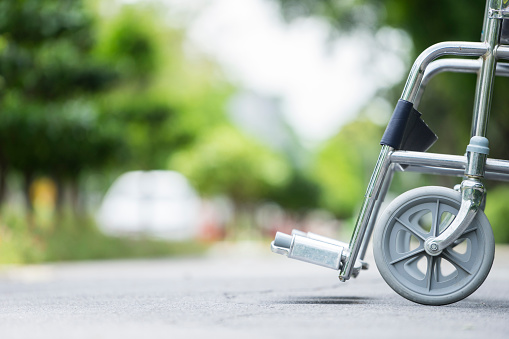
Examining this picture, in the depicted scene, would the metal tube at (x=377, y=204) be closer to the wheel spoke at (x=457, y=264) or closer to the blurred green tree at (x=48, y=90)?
the wheel spoke at (x=457, y=264)

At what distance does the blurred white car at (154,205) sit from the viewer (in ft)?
102

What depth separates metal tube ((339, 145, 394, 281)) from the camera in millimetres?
5527

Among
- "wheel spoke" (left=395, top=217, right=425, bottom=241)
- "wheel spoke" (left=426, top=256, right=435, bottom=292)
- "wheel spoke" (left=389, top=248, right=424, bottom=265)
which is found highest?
"wheel spoke" (left=395, top=217, right=425, bottom=241)

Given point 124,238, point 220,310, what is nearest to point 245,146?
point 124,238

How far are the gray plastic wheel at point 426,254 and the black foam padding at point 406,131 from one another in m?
0.33

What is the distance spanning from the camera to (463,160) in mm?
5434

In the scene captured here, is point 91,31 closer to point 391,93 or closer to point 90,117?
point 90,117

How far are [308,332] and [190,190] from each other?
28.6 metres

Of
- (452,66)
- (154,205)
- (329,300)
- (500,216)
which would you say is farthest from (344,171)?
(452,66)

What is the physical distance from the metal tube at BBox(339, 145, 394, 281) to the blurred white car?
25.3m

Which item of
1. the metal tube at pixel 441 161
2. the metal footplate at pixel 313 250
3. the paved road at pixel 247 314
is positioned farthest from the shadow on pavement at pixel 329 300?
the metal tube at pixel 441 161

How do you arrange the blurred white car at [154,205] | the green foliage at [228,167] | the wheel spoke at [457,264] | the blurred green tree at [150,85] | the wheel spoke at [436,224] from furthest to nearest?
the green foliage at [228,167] < the blurred white car at [154,205] < the blurred green tree at [150,85] < the wheel spoke at [436,224] < the wheel spoke at [457,264]

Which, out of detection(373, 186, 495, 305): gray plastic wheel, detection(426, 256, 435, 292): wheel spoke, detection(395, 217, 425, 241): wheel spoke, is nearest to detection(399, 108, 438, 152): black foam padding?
detection(373, 186, 495, 305): gray plastic wheel

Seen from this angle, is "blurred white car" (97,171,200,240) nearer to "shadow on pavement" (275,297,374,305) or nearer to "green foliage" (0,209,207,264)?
"green foliage" (0,209,207,264)
